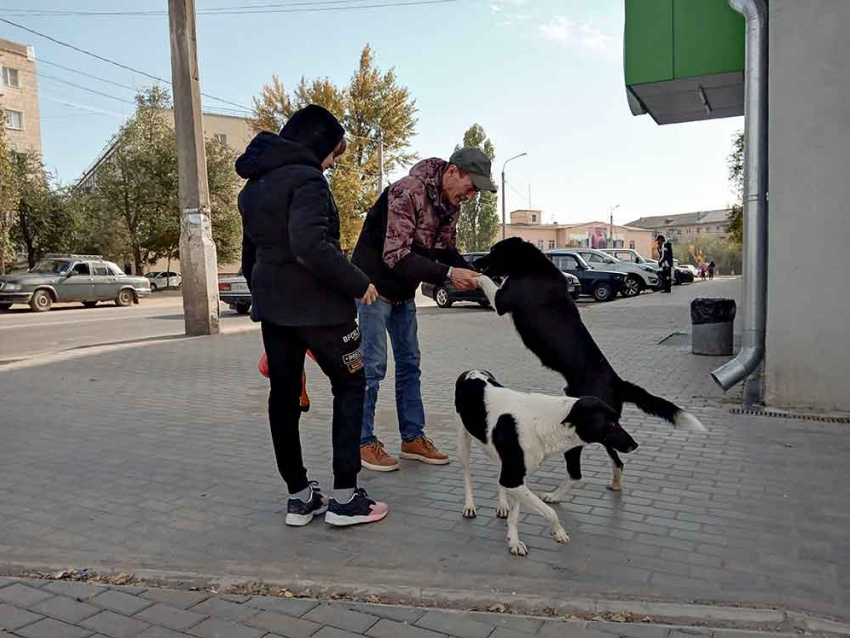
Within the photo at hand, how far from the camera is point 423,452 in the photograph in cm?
456

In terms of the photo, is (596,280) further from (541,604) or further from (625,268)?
(541,604)

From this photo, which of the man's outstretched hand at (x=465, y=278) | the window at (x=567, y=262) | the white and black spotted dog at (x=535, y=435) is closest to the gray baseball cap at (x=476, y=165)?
the man's outstretched hand at (x=465, y=278)

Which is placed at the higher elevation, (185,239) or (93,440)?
(185,239)

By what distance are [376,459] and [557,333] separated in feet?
4.97

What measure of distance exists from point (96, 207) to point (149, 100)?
687 centimetres

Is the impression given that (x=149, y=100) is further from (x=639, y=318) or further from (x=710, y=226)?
(x=710, y=226)

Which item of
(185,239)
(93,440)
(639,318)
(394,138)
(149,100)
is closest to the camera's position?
(93,440)

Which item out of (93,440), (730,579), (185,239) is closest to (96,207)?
(185,239)

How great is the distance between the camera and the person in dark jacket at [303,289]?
317 centimetres

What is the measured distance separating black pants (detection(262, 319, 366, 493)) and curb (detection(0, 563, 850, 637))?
69 centimetres

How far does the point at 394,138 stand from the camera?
40.5m

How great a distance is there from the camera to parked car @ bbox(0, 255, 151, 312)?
70.2 ft

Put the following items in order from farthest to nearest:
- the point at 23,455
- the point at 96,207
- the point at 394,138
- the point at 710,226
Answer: the point at 710,226
the point at 394,138
the point at 96,207
the point at 23,455

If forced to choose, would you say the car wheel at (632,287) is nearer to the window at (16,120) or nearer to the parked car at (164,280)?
the parked car at (164,280)
